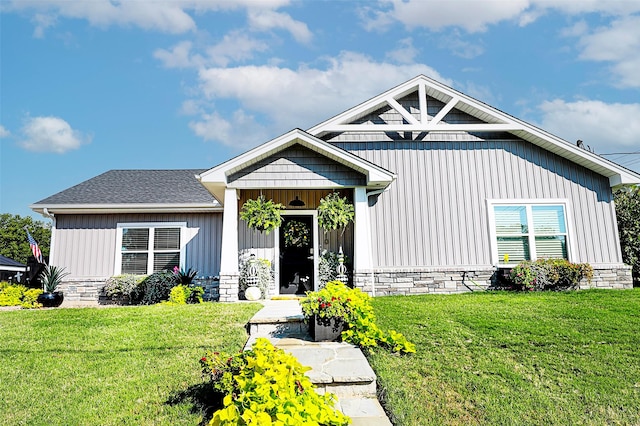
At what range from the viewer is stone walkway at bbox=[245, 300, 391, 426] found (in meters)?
3.61

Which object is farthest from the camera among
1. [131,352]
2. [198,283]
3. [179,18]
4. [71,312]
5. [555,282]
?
[198,283]

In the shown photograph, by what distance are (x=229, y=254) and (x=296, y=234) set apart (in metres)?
2.11

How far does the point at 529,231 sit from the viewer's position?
10.2 metres

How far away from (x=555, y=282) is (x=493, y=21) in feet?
23.1

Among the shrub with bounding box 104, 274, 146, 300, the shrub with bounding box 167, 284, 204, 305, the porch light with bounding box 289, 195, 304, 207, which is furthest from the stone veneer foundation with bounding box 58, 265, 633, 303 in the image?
the shrub with bounding box 104, 274, 146, 300

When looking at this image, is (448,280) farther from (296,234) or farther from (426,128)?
(296,234)

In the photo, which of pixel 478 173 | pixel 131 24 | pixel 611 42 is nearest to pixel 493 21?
pixel 478 173

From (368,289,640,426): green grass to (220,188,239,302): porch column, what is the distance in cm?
348

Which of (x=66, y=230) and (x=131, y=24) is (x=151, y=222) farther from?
(x=131, y=24)

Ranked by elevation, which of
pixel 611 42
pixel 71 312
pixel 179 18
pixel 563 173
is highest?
pixel 611 42

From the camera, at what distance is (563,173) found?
10406 millimetres

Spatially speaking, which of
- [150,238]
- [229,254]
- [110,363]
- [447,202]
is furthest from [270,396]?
[150,238]

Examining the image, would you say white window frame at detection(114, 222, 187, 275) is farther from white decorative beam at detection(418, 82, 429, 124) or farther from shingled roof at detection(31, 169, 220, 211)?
white decorative beam at detection(418, 82, 429, 124)

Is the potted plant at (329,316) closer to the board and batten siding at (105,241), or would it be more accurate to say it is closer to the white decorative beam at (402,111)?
the white decorative beam at (402,111)
